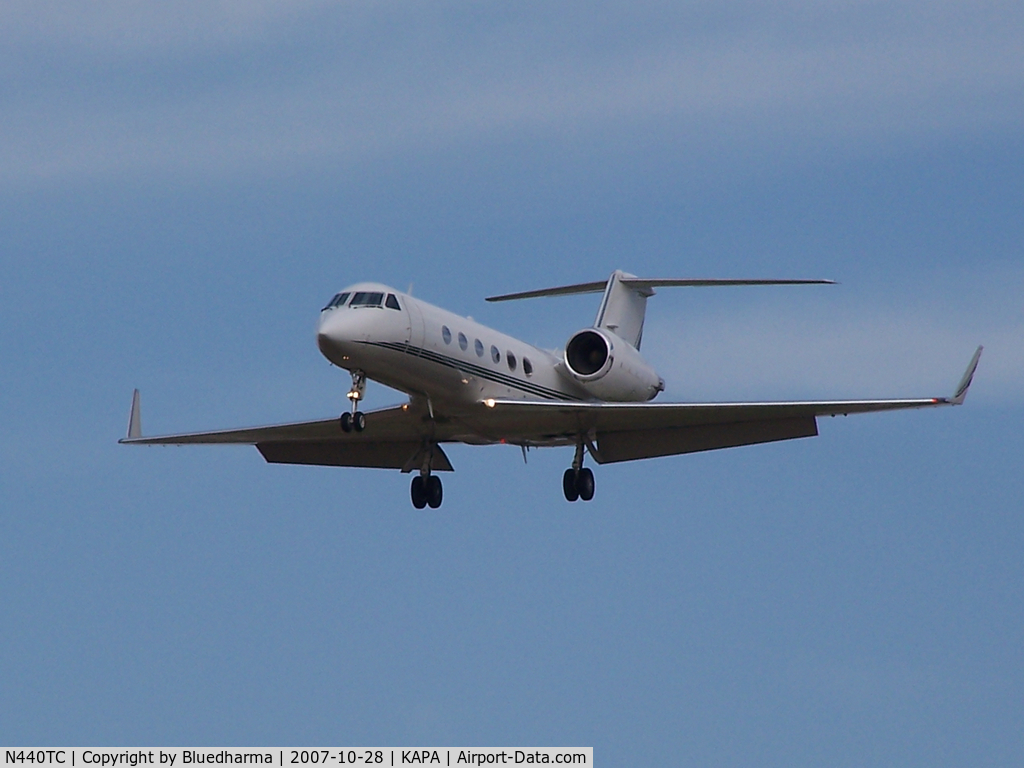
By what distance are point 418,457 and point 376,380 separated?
446 centimetres

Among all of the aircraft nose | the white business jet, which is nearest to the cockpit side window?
the white business jet

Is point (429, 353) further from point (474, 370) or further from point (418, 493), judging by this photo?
point (418, 493)

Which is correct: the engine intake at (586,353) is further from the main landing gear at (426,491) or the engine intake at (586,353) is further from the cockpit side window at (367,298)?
the cockpit side window at (367,298)

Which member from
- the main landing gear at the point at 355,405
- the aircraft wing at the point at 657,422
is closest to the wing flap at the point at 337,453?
the aircraft wing at the point at 657,422

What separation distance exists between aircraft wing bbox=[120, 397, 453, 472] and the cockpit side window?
121 inches

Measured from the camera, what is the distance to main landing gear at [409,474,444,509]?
33.1 metres

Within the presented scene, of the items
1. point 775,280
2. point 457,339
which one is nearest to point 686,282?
point 775,280

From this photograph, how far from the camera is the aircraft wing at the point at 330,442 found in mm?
32500

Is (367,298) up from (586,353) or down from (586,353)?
down

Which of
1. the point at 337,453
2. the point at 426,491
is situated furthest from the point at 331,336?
the point at 337,453

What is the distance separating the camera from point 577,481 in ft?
108

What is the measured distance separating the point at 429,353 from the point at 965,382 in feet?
25.1

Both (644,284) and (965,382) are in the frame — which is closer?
(965,382)

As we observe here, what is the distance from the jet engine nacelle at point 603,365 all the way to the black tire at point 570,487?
1.37 meters
